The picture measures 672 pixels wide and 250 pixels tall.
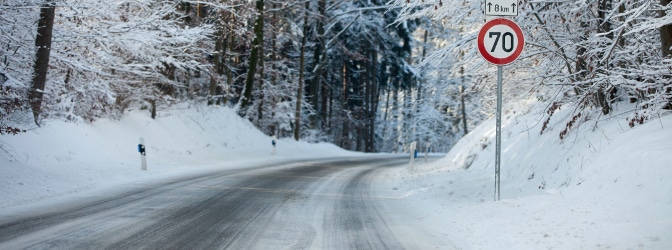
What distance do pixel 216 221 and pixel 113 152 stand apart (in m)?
8.31

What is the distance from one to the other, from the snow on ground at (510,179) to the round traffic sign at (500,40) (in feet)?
6.22

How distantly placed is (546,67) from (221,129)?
639 inches

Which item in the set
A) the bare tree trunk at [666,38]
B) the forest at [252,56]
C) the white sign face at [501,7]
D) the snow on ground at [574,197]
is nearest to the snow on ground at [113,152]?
the forest at [252,56]

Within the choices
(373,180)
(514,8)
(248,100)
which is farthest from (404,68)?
(514,8)

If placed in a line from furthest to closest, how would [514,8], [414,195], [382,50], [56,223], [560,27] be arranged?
1. [382,50]
2. [414,195]
3. [560,27]
4. [514,8]
5. [56,223]

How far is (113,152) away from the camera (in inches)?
519

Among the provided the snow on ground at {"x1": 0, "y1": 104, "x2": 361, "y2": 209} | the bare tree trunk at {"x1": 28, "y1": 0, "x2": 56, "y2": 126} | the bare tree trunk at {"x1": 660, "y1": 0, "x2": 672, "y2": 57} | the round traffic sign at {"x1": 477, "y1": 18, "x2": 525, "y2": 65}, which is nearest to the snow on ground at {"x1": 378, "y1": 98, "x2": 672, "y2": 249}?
the bare tree trunk at {"x1": 660, "y1": 0, "x2": 672, "y2": 57}

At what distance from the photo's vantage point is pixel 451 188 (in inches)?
387

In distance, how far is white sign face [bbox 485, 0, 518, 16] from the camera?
248 inches

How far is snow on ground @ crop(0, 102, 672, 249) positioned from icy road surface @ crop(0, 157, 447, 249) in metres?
0.57

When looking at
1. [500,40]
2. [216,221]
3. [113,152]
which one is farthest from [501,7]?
[113,152]

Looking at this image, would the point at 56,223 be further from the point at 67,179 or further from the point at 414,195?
the point at 414,195

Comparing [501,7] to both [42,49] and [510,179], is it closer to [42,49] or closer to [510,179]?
[510,179]

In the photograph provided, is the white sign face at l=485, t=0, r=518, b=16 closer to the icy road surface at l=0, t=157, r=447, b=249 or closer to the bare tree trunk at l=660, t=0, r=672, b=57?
the bare tree trunk at l=660, t=0, r=672, b=57
